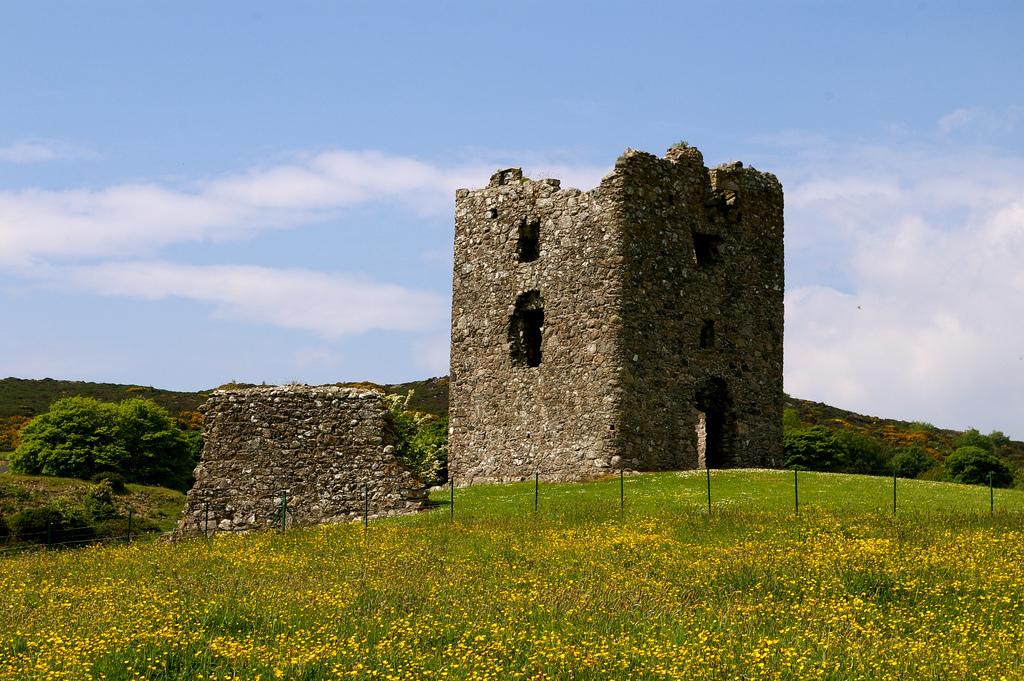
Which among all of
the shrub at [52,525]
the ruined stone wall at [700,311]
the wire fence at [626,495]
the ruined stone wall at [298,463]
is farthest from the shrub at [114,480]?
the ruined stone wall at [700,311]

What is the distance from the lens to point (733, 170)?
29.9m

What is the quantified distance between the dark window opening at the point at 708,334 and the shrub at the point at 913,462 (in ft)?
97.3

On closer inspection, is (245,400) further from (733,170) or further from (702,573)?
(733,170)

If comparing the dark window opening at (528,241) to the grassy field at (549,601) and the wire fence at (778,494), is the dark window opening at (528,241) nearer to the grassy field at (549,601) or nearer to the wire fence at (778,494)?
the wire fence at (778,494)

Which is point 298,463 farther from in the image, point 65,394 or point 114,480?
point 65,394

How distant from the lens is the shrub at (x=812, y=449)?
1982 inches

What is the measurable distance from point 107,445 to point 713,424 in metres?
35.9

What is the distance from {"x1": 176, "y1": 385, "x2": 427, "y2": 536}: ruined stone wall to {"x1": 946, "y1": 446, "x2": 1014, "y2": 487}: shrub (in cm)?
3534

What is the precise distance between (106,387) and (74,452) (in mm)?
58019

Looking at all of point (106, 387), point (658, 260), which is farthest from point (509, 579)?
point (106, 387)

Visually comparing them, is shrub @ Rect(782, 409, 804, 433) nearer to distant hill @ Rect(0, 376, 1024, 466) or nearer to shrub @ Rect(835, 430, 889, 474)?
distant hill @ Rect(0, 376, 1024, 466)

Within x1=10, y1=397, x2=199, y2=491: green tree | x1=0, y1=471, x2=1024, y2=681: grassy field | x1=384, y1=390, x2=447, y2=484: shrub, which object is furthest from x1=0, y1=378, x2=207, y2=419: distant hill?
x1=0, y1=471, x2=1024, y2=681: grassy field

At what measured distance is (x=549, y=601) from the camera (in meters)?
10.9

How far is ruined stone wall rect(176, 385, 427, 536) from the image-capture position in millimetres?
21484
